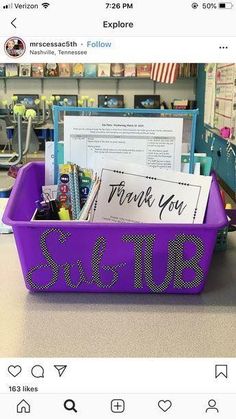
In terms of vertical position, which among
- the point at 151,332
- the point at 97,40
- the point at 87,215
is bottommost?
the point at 151,332

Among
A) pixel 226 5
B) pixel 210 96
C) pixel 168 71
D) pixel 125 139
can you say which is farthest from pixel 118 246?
pixel 210 96

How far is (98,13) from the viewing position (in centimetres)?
43

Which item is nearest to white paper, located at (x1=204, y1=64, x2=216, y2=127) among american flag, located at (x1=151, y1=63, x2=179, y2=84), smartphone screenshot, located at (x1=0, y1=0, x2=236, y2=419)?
american flag, located at (x1=151, y1=63, x2=179, y2=84)

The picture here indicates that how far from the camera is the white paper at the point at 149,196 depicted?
640mm

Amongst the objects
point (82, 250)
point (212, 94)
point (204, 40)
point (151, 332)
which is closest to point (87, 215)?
point (82, 250)

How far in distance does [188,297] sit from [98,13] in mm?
368
